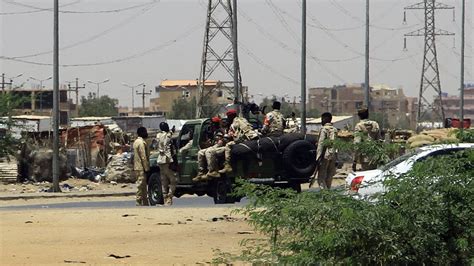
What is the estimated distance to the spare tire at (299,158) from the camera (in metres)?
26.6

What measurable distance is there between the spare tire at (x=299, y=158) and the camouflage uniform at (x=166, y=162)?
2550 millimetres

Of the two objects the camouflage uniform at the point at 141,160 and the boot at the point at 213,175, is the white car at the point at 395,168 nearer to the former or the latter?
the boot at the point at 213,175

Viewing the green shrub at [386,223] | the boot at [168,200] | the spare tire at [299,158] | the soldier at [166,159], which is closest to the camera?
the green shrub at [386,223]

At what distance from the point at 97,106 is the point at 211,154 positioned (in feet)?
437

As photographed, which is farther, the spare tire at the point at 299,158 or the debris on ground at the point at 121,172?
the debris on ground at the point at 121,172

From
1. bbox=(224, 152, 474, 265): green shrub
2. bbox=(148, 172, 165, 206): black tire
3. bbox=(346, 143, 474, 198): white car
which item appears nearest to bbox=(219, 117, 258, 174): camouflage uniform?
bbox=(148, 172, 165, 206): black tire

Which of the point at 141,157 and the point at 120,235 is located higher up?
the point at 141,157

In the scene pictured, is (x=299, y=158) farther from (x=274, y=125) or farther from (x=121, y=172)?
(x=121, y=172)

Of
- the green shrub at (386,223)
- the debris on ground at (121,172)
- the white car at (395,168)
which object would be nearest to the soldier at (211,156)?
the white car at (395,168)

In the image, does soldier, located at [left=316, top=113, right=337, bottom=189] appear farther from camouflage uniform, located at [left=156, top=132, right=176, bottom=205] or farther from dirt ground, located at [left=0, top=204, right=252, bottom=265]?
camouflage uniform, located at [left=156, top=132, right=176, bottom=205]

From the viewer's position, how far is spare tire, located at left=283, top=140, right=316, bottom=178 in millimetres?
26578

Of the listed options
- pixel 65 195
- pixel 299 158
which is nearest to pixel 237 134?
pixel 299 158

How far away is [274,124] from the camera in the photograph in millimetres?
27094

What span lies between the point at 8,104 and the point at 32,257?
61.8 feet
